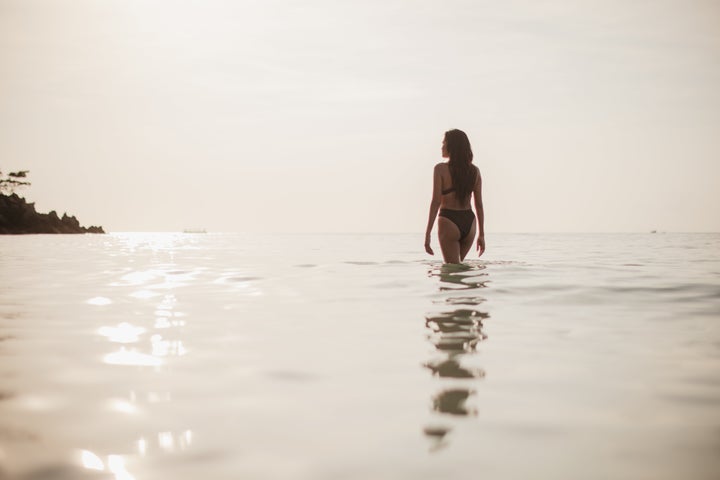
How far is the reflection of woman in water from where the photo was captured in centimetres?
1011

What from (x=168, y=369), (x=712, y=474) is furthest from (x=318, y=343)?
(x=712, y=474)

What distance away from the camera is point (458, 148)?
33.1 ft

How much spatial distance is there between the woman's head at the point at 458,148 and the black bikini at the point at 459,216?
530mm

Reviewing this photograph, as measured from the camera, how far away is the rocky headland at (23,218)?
7838 cm

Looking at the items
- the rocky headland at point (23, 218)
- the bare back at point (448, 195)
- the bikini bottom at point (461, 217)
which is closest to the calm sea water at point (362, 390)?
the bikini bottom at point (461, 217)

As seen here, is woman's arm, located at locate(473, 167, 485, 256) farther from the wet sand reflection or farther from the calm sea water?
the calm sea water

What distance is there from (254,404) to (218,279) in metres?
7.47

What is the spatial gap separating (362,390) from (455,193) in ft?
25.1

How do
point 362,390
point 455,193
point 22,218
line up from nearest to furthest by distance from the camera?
point 362,390 < point 455,193 < point 22,218

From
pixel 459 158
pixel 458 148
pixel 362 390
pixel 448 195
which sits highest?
pixel 458 148

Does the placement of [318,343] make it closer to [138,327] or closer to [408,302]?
[138,327]

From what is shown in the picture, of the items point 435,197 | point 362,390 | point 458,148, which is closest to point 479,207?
point 435,197

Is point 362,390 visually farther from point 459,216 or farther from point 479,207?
point 479,207

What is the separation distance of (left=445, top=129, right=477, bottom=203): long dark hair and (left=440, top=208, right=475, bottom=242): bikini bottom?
1.48 feet
